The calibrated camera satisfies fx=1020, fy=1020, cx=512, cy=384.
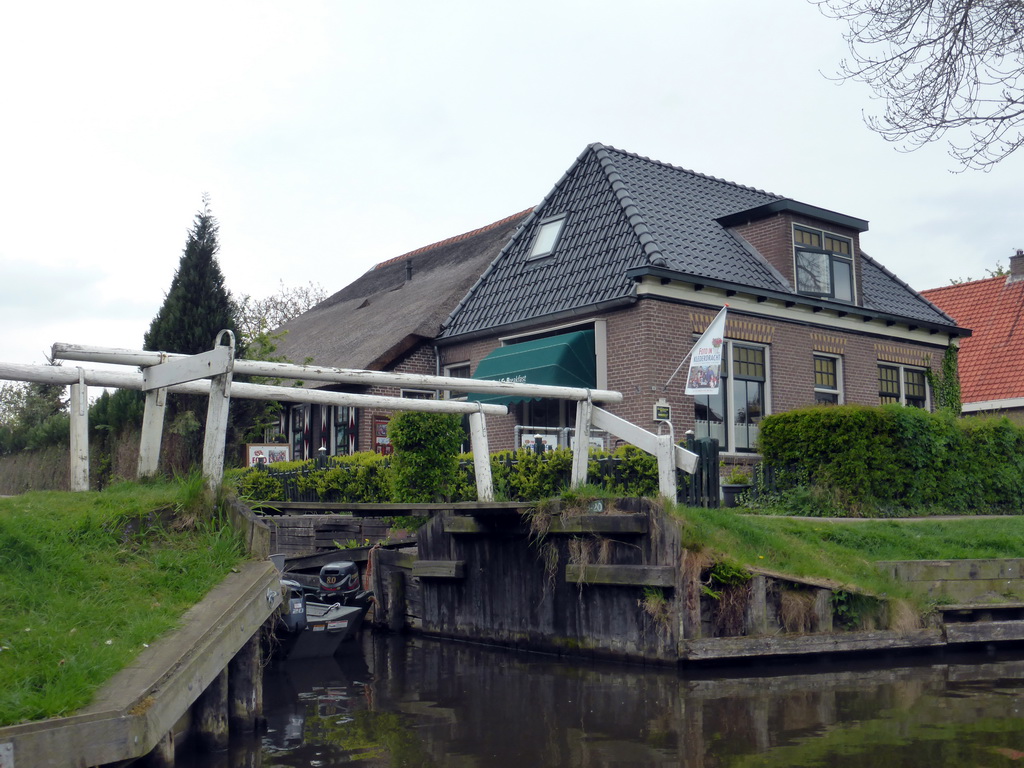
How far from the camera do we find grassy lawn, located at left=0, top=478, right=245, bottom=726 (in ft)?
17.6

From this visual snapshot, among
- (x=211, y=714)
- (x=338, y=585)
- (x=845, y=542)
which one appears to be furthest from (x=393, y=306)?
(x=211, y=714)

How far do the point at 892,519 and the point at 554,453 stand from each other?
182 inches

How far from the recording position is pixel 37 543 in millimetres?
6707

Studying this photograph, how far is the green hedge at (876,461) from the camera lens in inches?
552

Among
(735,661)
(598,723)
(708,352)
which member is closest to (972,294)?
(708,352)

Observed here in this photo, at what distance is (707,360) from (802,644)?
594 cm

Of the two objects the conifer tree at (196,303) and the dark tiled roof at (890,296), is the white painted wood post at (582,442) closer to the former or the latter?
the conifer tree at (196,303)

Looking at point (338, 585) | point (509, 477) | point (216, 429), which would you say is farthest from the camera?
point (509, 477)

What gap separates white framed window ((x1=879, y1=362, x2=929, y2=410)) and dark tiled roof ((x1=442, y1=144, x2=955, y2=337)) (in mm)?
1115

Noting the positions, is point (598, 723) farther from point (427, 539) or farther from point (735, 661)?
point (427, 539)

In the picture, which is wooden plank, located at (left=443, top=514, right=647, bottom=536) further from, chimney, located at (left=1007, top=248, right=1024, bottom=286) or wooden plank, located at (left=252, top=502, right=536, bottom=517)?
chimney, located at (left=1007, top=248, right=1024, bottom=286)

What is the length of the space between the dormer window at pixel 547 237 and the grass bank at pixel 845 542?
8975 millimetres

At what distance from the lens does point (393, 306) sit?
24703mm

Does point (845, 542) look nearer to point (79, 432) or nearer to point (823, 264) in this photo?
point (79, 432)
